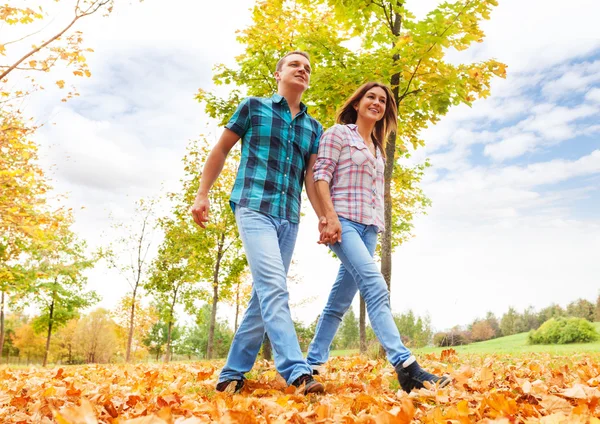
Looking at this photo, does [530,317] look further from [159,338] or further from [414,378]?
[159,338]

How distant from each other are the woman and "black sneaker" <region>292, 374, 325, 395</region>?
1.91ft

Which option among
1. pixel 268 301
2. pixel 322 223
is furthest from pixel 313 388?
pixel 322 223

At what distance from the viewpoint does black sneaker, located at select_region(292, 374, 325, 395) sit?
291cm

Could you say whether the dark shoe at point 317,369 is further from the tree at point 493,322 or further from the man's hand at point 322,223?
the tree at point 493,322

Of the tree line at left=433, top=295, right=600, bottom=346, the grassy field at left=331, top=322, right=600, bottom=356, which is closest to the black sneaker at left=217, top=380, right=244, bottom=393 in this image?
the grassy field at left=331, top=322, right=600, bottom=356

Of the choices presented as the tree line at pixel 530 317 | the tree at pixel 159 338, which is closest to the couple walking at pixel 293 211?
the tree line at pixel 530 317

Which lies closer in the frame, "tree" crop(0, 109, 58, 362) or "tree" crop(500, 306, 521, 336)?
"tree" crop(0, 109, 58, 362)

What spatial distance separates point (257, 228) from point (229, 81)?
7704 millimetres

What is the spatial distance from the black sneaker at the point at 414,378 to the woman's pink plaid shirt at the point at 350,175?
1.10 m

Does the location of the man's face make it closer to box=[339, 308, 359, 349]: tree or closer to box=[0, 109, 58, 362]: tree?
box=[0, 109, 58, 362]: tree

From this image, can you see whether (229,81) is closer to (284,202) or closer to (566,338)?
(284,202)

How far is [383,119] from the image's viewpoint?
4352mm

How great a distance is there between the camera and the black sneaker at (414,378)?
120 inches

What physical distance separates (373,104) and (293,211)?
47.3 inches
